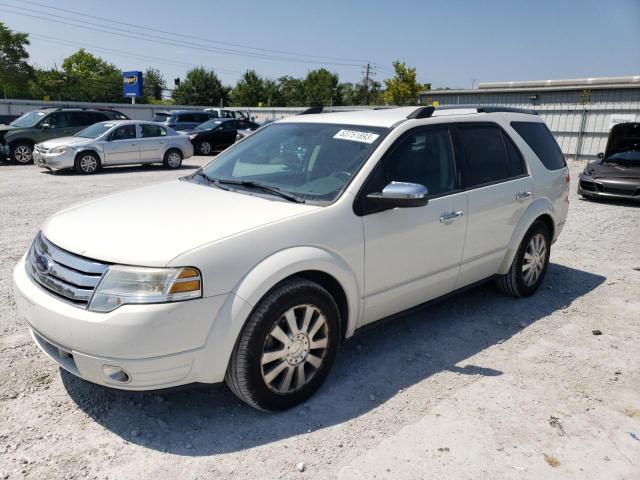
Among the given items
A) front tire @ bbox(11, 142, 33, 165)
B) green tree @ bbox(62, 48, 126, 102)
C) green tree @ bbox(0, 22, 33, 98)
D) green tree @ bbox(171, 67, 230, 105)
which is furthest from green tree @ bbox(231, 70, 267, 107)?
front tire @ bbox(11, 142, 33, 165)

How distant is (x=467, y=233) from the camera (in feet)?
13.4

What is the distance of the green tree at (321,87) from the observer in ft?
245

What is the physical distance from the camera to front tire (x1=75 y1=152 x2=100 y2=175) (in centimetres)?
1373

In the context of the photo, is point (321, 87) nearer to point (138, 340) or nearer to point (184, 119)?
point (184, 119)

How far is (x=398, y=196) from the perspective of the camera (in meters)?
3.21

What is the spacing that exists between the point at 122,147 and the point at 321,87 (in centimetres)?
6460

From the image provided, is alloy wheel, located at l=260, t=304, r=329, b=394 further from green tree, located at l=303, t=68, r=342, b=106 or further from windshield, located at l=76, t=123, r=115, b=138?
green tree, located at l=303, t=68, r=342, b=106

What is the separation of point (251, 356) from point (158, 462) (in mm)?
712

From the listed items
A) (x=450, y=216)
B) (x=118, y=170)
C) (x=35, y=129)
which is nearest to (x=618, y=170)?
(x=450, y=216)

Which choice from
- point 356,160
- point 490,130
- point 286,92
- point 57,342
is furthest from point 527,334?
point 286,92

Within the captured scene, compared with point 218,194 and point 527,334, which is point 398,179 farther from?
point 527,334

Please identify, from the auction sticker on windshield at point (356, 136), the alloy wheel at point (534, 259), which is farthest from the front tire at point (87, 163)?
the alloy wheel at point (534, 259)

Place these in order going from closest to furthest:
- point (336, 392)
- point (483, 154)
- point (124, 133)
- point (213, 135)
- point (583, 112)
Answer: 1. point (336, 392)
2. point (483, 154)
3. point (124, 133)
4. point (213, 135)
5. point (583, 112)

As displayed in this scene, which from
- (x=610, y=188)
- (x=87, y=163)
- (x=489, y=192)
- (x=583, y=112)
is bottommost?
(x=87, y=163)
